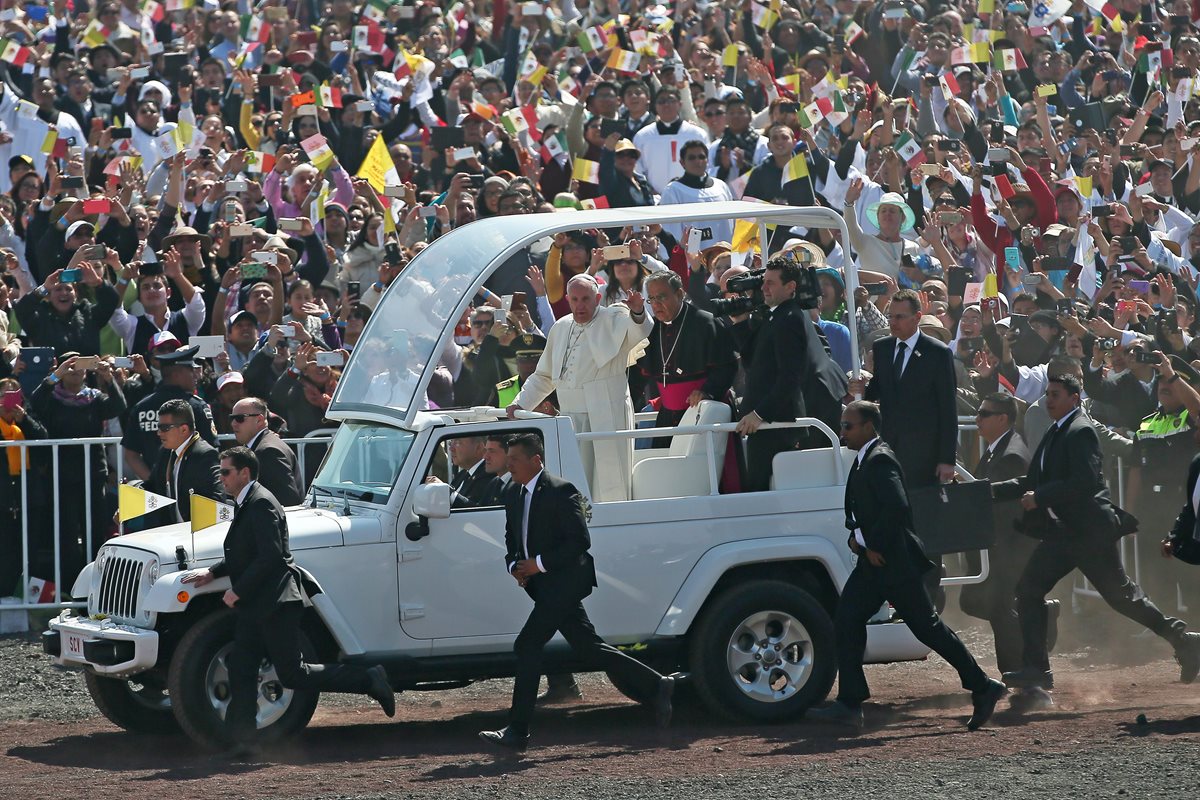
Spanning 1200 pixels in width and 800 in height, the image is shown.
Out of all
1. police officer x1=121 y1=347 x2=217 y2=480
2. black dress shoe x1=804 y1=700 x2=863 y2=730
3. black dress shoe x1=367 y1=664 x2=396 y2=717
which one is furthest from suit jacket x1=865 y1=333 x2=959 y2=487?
police officer x1=121 y1=347 x2=217 y2=480

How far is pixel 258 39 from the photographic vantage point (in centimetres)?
2136

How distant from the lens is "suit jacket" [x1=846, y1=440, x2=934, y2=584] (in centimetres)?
954

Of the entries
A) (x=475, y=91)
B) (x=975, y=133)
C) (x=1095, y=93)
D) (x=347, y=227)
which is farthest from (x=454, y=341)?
(x=1095, y=93)

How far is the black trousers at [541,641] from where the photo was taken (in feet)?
→ 30.7

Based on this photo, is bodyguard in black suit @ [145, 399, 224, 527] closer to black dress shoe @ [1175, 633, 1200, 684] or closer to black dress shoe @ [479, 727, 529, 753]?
black dress shoe @ [479, 727, 529, 753]

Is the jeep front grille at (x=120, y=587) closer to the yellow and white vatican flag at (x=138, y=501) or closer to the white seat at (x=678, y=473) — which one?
the yellow and white vatican flag at (x=138, y=501)

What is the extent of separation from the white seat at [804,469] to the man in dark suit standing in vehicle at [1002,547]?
157 centimetres

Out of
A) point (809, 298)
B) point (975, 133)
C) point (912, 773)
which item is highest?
point (975, 133)

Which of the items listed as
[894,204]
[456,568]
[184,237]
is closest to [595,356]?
[456,568]

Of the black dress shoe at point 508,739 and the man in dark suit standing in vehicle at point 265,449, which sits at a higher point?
the man in dark suit standing in vehicle at point 265,449

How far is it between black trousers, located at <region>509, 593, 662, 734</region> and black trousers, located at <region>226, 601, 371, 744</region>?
780 millimetres

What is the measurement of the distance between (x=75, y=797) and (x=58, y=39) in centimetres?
1427

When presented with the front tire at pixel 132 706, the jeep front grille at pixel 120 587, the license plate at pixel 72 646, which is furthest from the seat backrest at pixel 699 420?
the license plate at pixel 72 646

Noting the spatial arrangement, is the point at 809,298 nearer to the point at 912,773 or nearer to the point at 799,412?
the point at 799,412
